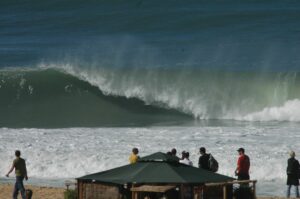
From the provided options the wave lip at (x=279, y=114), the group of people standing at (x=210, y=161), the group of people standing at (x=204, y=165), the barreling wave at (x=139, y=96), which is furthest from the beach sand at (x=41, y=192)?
the wave lip at (x=279, y=114)

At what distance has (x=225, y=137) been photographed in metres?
28.0

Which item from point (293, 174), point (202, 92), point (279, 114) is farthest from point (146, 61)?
point (293, 174)

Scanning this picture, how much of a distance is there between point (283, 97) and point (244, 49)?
10876 millimetres

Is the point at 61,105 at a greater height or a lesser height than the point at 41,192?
greater

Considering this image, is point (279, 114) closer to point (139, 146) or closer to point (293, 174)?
point (139, 146)

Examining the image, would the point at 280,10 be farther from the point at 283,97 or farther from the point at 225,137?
the point at 225,137

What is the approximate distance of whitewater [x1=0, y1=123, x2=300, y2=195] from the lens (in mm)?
23500

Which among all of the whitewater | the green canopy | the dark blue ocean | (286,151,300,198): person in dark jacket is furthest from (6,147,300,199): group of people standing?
the dark blue ocean

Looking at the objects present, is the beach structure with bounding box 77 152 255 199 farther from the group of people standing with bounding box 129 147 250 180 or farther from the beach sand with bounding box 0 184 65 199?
the beach sand with bounding box 0 184 65 199

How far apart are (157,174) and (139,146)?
34.4ft

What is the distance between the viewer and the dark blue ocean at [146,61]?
38.0 m

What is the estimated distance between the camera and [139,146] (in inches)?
1039

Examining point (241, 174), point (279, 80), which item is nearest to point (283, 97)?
point (279, 80)

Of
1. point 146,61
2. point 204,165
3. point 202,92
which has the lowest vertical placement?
point 204,165
